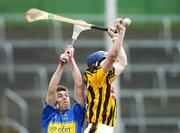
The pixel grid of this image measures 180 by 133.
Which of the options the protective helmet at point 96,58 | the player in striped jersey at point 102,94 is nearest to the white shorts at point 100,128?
the player in striped jersey at point 102,94

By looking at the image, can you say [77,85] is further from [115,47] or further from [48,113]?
[115,47]

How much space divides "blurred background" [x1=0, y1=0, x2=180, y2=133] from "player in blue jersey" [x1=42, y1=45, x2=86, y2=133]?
502 cm

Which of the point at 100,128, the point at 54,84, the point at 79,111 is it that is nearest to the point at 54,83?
the point at 54,84

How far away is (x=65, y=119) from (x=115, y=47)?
0.91 meters

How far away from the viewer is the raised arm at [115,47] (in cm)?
685

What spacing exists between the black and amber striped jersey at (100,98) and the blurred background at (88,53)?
5394mm

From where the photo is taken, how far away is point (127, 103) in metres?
14.4

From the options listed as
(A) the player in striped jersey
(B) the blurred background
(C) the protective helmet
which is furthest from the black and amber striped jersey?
(B) the blurred background

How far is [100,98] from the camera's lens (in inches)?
277

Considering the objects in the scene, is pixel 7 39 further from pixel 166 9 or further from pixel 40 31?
pixel 166 9

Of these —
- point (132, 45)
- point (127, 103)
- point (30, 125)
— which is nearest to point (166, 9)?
point (132, 45)

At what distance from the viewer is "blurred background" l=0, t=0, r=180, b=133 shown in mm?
13844

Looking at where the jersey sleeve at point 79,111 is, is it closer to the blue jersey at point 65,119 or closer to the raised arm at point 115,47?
the blue jersey at point 65,119

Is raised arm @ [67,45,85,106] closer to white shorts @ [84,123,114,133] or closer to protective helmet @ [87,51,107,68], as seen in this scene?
protective helmet @ [87,51,107,68]
